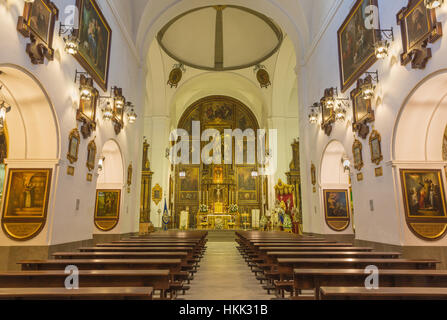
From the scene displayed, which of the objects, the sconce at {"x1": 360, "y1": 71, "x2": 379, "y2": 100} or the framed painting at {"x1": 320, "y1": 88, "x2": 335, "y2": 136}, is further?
the framed painting at {"x1": 320, "y1": 88, "x2": 335, "y2": 136}

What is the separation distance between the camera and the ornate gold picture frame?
18938 mm

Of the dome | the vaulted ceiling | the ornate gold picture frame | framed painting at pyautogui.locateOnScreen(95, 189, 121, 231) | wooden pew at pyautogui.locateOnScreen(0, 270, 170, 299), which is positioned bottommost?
wooden pew at pyautogui.locateOnScreen(0, 270, 170, 299)

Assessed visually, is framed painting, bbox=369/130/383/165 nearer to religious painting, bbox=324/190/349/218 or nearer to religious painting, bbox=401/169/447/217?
religious painting, bbox=401/169/447/217

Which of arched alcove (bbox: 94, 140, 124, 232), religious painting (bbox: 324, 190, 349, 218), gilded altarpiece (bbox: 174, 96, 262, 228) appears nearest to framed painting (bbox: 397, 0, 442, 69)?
religious painting (bbox: 324, 190, 349, 218)

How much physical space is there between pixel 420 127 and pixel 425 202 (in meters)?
1.52

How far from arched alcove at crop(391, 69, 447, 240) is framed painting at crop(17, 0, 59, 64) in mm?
6774

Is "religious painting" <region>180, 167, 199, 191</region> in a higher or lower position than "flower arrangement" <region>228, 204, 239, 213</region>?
higher

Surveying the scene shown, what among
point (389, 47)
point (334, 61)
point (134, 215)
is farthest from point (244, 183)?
point (389, 47)

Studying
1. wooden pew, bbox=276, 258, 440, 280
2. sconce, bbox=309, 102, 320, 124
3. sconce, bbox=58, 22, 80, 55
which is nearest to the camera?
wooden pew, bbox=276, 258, 440, 280

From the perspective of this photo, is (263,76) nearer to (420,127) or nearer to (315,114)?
(315,114)

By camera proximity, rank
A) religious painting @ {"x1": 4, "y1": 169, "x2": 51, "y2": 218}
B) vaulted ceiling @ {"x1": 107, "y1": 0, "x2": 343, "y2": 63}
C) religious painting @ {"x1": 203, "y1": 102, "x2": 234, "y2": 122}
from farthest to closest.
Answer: religious painting @ {"x1": 203, "y1": 102, "x2": 234, "y2": 122} < vaulted ceiling @ {"x1": 107, "y1": 0, "x2": 343, "y2": 63} < religious painting @ {"x1": 4, "y1": 169, "x2": 51, "y2": 218}

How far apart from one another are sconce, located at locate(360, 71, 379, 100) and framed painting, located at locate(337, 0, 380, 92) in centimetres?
37

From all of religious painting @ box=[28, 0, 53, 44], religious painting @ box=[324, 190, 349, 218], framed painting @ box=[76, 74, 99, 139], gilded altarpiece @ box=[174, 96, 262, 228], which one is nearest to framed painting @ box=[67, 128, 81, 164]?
framed painting @ box=[76, 74, 99, 139]

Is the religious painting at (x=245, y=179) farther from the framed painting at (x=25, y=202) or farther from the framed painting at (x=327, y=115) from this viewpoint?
the framed painting at (x=25, y=202)
